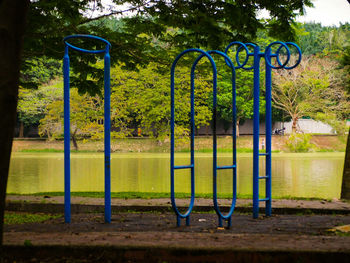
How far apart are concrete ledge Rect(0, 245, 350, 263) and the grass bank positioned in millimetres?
32282

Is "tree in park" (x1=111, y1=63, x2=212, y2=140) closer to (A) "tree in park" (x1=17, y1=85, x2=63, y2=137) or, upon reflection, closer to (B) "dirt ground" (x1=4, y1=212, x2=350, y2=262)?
(A) "tree in park" (x1=17, y1=85, x2=63, y2=137)

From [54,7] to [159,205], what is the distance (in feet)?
17.2

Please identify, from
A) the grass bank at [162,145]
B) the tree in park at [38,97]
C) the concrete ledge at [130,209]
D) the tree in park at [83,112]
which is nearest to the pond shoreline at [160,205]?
the concrete ledge at [130,209]

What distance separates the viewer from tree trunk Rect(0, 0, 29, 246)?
4.98 m

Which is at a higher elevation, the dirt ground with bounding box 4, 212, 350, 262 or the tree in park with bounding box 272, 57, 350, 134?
the tree in park with bounding box 272, 57, 350, 134

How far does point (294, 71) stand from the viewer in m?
38.3

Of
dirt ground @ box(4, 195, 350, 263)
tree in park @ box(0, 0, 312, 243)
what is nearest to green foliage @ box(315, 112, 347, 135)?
tree in park @ box(0, 0, 312, 243)

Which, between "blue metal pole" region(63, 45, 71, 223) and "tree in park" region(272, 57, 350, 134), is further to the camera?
"tree in park" region(272, 57, 350, 134)

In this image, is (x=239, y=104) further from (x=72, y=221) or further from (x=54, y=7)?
(x=72, y=221)

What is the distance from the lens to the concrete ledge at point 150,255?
4.59m

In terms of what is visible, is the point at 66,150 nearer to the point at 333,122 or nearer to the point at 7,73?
the point at 7,73

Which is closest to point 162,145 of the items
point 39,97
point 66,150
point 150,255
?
point 39,97

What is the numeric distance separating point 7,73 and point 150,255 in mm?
2480

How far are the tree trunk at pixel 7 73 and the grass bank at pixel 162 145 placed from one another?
106 feet
